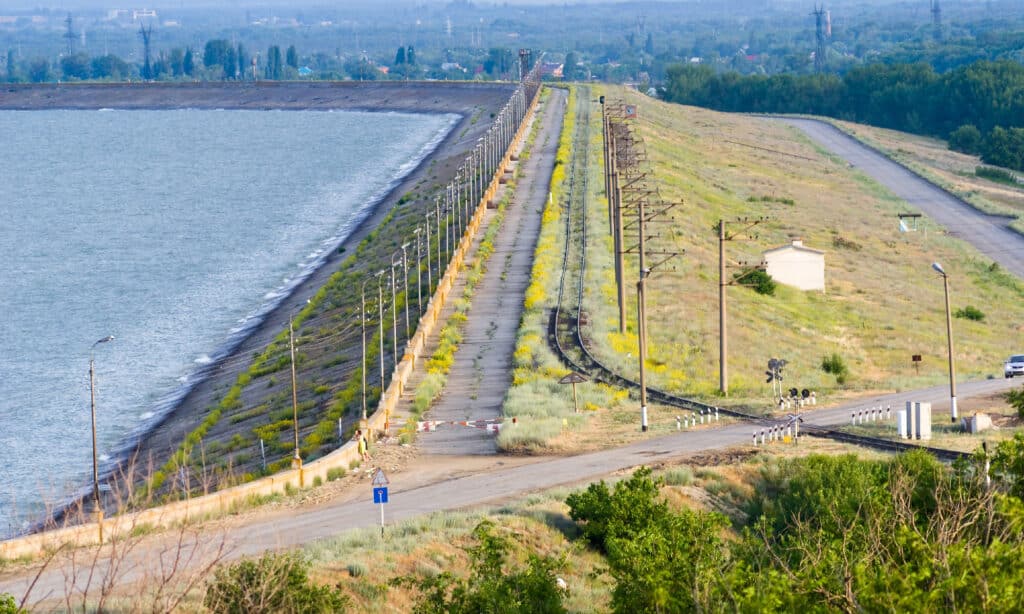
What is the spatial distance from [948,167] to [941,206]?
35636mm

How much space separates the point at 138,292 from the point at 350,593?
65.1m

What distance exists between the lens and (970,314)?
72.0 meters

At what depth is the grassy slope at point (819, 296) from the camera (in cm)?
5634

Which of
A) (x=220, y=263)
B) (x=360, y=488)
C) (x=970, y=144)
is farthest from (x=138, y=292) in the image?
(x=970, y=144)

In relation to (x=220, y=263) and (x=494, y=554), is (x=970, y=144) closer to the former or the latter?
(x=220, y=263)

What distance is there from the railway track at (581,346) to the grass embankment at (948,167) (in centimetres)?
3330

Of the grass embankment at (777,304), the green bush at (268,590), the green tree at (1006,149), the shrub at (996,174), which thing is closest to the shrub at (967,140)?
the green tree at (1006,149)

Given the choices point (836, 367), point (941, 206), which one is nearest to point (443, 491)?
point (836, 367)

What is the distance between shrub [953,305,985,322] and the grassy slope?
59cm

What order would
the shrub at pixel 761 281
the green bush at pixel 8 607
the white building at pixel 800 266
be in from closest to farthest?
the green bush at pixel 8 607 → the shrub at pixel 761 281 → the white building at pixel 800 266

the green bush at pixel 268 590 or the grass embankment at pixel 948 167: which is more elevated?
the green bush at pixel 268 590

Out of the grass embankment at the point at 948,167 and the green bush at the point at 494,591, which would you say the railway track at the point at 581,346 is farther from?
the grass embankment at the point at 948,167

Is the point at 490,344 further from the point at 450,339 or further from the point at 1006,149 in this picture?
the point at 1006,149

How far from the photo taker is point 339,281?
8294 centimetres
